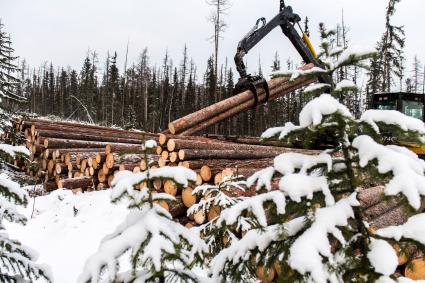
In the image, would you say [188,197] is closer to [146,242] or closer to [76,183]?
[146,242]

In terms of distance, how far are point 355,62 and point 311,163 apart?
633mm

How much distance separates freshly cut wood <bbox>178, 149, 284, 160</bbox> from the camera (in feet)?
21.4

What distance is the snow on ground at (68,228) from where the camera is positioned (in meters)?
5.34

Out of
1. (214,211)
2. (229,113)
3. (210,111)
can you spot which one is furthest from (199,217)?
(229,113)

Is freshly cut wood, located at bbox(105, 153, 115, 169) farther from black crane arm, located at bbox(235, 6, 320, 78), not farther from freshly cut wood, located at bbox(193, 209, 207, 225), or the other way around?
black crane arm, located at bbox(235, 6, 320, 78)

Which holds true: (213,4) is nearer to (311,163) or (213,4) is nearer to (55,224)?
(55,224)

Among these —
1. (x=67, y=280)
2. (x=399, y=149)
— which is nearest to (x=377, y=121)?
(x=399, y=149)

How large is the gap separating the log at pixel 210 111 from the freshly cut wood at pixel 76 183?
234cm

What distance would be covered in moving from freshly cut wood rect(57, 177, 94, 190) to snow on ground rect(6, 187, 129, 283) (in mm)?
232

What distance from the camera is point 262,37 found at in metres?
9.60

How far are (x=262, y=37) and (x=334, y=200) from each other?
27.0 ft

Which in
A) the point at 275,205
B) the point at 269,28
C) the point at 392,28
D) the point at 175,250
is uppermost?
the point at 392,28

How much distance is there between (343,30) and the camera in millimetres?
38812

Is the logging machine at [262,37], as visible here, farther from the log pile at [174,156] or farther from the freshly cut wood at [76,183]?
the freshly cut wood at [76,183]
